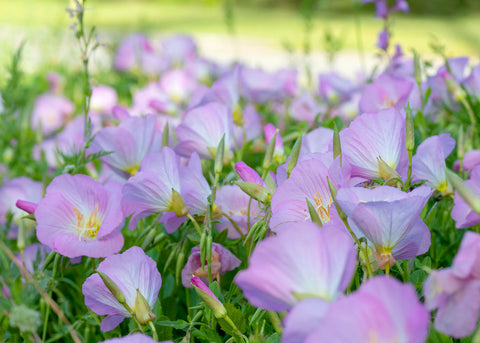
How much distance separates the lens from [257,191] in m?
0.72

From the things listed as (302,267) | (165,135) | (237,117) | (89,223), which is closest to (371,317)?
(302,267)

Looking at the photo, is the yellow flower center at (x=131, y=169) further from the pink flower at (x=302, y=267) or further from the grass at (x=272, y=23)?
the grass at (x=272, y=23)

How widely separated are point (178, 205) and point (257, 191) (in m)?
0.11

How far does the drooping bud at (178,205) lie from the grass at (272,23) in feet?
20.0

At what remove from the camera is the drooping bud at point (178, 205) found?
29.9 inches

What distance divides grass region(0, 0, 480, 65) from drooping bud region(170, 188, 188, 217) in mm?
6093

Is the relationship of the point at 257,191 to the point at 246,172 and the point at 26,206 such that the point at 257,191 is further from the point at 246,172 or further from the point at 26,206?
the point at 26,206

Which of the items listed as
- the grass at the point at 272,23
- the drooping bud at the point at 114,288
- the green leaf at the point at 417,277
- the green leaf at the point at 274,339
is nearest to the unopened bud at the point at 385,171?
the green leaf at the point at 417,277

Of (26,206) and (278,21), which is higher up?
(26,206)

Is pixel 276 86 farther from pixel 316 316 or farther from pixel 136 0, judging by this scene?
pixel 136 0

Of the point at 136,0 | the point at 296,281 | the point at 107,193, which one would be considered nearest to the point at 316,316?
the point at 296,281

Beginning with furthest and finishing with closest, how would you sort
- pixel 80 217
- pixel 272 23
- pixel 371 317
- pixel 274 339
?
pixel 272 23, pixel 80 217, pixel 274 339, pixel 371 317

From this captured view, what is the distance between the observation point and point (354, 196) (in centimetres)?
57

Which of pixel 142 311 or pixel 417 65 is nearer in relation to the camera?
pixel 142 311
